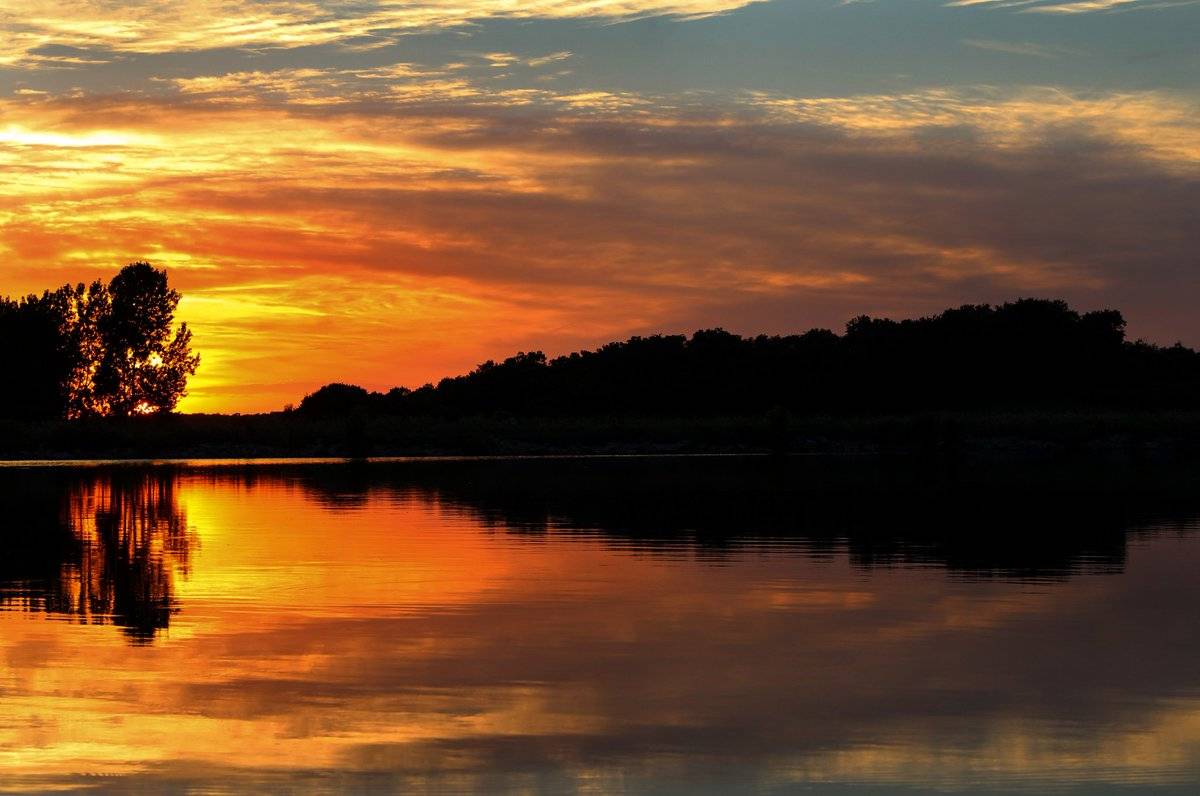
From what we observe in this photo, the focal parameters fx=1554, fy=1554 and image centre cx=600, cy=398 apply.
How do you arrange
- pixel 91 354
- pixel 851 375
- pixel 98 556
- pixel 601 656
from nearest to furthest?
pixel 601 656 < pixel 98 556 < pixel 91 354 < pixel 851 375

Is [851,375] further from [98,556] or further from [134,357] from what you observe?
[98,556]

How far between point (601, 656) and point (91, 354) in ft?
266

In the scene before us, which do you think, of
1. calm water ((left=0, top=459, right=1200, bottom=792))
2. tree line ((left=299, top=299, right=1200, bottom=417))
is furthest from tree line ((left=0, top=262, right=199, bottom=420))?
calm water ((left=0, top=459, right=1200, bottom=792))

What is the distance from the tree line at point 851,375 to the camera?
12544cm

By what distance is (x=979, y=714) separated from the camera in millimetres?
10516

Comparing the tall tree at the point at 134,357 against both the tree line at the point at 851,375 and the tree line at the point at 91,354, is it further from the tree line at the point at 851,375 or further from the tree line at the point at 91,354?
the tree line at the point at 851,375

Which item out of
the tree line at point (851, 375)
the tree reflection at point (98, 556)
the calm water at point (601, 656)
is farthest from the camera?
the tree line at point (851, 375)

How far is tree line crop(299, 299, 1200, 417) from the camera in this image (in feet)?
412

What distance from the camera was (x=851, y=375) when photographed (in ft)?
422

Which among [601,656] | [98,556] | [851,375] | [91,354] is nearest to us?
[601,656]

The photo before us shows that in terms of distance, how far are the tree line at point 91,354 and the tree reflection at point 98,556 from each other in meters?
49.6

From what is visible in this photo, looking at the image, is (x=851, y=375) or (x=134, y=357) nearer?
(x=134, y=357)

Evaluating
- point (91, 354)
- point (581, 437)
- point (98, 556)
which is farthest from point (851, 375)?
point (98, 556)

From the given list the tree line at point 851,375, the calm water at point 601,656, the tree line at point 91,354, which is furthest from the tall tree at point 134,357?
the calm water at point 601,656
